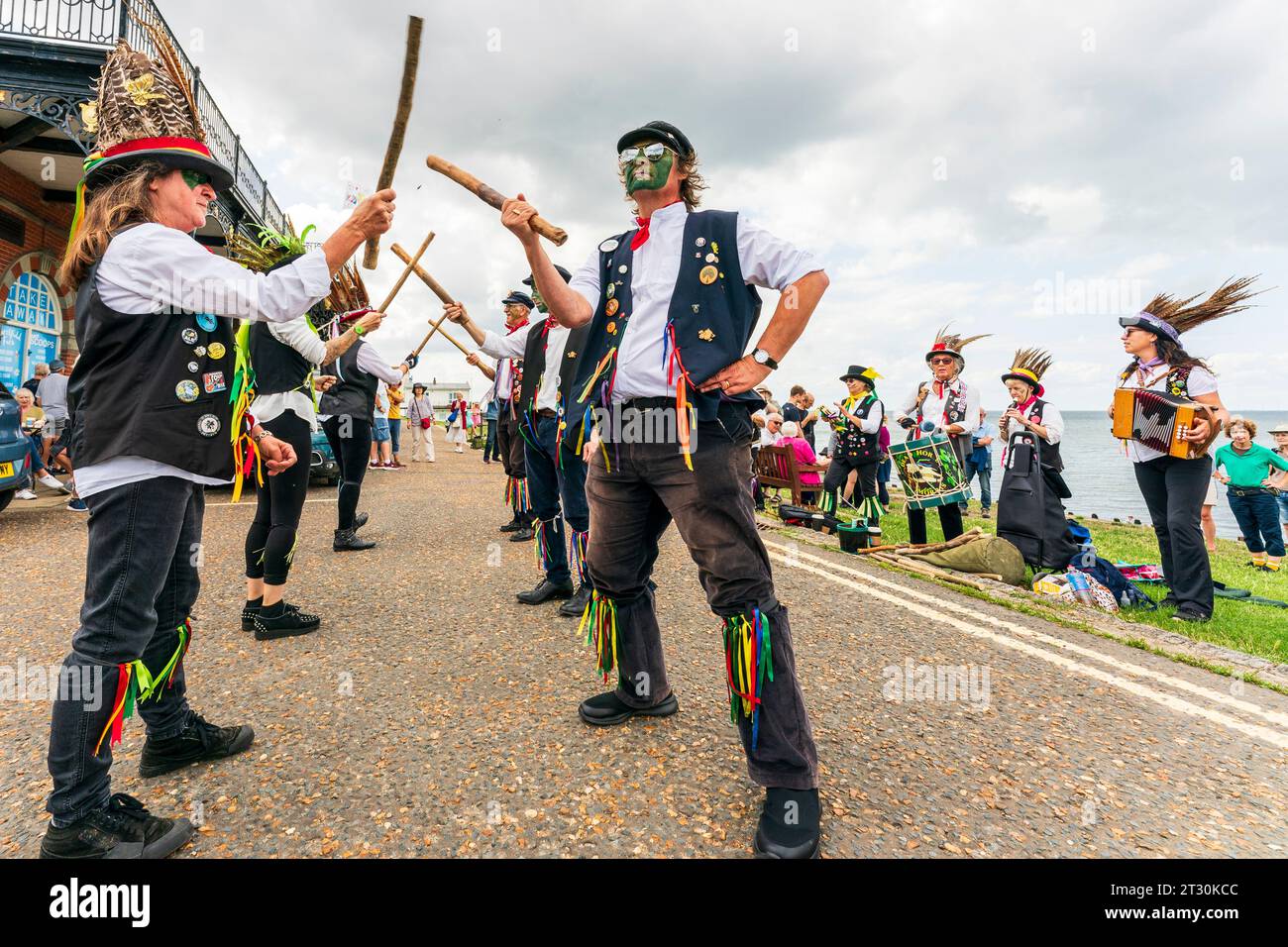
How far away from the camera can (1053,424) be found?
622 centimetres

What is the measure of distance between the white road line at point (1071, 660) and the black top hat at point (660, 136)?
3.40 m

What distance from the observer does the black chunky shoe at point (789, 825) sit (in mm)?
1767

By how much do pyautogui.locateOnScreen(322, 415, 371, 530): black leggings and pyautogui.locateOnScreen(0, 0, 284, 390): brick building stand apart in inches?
190

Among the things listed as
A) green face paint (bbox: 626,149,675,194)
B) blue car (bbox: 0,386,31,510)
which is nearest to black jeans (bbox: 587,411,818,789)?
green face paint (bbox: 626,149,675,194)

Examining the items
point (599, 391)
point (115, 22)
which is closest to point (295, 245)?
point (599, 391)

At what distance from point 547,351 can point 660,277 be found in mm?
2392

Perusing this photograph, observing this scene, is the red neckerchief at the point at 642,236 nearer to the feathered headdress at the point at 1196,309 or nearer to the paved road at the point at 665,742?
the paved road at the point at 665,742

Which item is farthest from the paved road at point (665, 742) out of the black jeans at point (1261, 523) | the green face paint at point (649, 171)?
the black jeans at point (1261, 523)

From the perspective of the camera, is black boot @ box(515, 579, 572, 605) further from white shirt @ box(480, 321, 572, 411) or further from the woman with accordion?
the woman with accordion

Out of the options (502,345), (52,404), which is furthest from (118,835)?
(52,404)

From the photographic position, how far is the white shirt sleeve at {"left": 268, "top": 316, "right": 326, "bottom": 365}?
11.8ft

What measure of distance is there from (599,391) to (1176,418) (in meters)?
4.95

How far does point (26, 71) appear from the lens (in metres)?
9.45

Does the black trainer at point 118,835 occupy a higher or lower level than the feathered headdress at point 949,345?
lower
